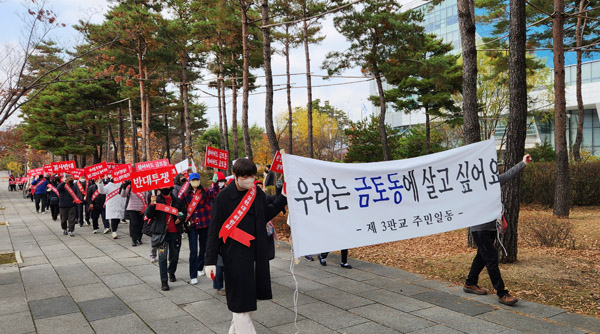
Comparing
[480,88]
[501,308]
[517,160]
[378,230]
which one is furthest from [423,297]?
[480,88]

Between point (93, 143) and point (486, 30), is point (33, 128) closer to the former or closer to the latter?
point (93, 143)

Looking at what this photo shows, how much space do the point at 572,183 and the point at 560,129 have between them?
3.72m

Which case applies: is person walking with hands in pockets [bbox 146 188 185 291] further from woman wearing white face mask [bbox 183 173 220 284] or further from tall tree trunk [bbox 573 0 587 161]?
tall tree trunk [bbox 573 0 587 161]

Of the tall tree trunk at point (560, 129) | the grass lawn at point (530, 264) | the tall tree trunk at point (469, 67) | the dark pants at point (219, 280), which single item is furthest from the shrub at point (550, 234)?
the dark pants at point (219, 280)

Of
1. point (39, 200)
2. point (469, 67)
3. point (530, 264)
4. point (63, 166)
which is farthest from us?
point (39, 200)

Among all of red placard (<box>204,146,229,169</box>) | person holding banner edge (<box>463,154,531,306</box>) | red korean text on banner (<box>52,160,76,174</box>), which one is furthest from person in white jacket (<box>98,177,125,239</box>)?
person holding banner edge (<box>463,154,531,306</box>)

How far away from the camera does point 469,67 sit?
344 inches

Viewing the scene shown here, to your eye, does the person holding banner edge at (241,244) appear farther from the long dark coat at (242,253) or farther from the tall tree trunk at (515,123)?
the tall tree trunk at (515,123)

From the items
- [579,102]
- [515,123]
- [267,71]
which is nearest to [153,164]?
[267,71]

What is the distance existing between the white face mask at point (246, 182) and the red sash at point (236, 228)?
0.42ft

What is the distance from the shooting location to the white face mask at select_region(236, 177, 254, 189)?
388cm

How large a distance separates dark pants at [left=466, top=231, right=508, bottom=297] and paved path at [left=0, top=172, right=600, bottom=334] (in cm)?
25

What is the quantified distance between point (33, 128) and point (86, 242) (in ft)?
114

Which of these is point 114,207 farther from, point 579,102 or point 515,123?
point 579,102
